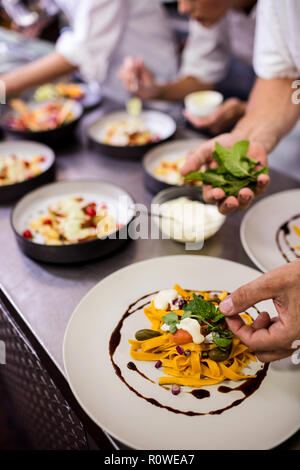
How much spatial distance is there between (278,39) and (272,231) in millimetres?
917

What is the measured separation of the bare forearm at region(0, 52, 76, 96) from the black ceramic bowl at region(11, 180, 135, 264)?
133 cm

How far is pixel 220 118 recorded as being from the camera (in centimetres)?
227

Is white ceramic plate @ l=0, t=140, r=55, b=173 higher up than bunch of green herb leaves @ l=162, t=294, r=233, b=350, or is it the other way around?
bunch of green herb leaves @ l=162, t=294, r=233, b=350

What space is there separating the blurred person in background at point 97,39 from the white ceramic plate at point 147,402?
201cm

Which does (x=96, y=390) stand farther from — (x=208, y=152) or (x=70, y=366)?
(x=208, y=152)

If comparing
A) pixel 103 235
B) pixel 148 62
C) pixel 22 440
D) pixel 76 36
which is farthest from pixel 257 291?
pixel 148 62

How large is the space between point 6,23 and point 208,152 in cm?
620

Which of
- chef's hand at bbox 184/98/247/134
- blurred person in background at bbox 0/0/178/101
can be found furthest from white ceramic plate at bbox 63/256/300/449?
blurred person in background at bbox 0/0/178/101

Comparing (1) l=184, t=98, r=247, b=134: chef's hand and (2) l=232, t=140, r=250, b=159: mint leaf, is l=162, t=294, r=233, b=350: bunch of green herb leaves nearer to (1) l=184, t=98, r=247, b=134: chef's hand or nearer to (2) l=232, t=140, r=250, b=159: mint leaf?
(2) l=232, t=140, r=250, b=159: mint leaf

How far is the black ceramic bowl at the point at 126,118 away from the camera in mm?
2006

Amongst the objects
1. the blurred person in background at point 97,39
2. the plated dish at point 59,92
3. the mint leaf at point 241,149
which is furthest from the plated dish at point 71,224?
the blurred person in background at point 97,39

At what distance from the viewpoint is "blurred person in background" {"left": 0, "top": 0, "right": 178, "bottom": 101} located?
2.69m
